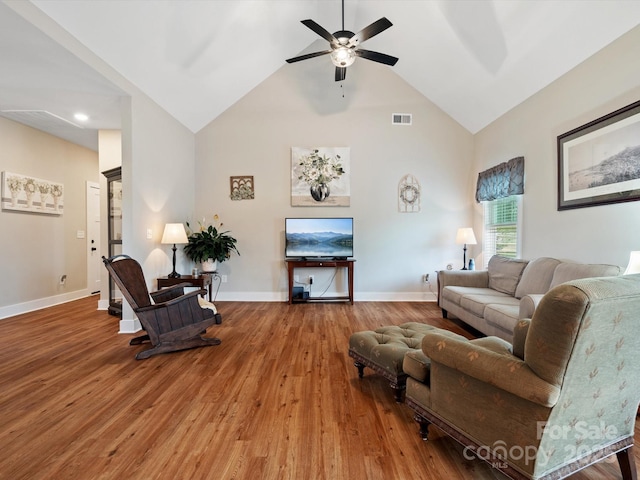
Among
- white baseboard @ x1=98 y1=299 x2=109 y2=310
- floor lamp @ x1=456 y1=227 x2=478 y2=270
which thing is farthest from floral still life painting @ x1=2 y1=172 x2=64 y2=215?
floor lamp @ x1=456 y1=227 x2=478 y2=270

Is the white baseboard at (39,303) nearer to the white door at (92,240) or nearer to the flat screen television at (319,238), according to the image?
the white door at (92,240)

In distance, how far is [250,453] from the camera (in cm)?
151

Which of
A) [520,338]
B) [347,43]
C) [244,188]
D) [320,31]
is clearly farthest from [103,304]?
[520,338]

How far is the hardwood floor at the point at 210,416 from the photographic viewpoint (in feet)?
4.66

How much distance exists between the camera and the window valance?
371cm

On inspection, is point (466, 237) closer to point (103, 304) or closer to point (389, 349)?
point (389, 349)

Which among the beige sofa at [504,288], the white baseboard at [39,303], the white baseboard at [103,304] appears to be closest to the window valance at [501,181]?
the beige sofa at [504,288]

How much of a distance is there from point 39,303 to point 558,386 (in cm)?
626

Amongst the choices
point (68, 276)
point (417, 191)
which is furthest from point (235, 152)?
point (68, 276)

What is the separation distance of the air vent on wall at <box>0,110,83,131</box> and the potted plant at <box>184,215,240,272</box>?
87.5 inches

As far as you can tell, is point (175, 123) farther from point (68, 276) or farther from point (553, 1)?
point (553, 1)

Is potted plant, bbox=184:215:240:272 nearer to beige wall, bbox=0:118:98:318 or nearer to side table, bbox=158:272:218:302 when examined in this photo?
side table, bbox=158:272:218:302

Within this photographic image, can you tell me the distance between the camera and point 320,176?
16.5ft

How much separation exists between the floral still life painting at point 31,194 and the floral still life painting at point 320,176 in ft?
12.7
